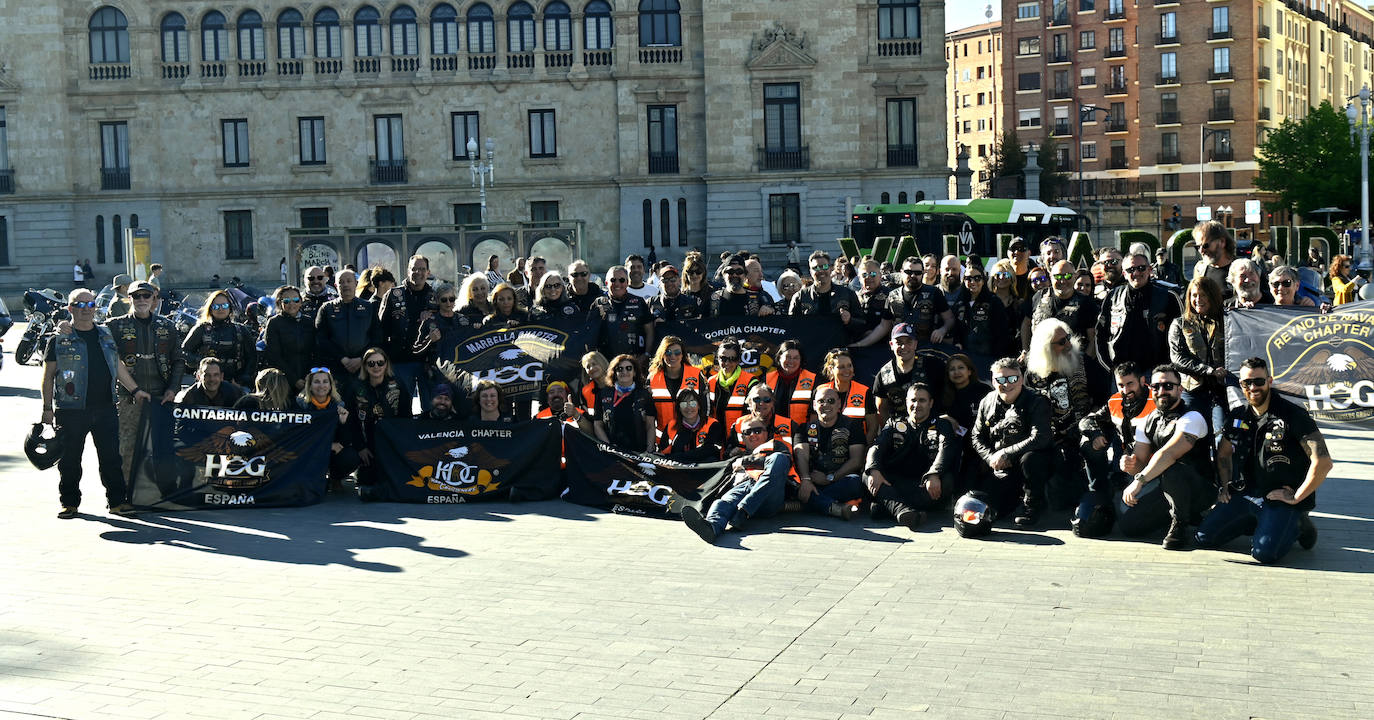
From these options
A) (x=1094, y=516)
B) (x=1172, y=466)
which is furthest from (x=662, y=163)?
(x=1172, y=466)

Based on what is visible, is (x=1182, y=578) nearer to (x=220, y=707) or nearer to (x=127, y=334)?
(x=220, y=707)

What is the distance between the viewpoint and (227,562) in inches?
445

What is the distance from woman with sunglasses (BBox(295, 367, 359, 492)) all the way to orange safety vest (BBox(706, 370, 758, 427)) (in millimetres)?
3482

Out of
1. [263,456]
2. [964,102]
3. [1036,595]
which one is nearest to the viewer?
[1036,595]

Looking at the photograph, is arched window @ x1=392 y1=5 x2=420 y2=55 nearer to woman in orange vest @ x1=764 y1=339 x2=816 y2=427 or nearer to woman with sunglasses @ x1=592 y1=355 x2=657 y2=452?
woman with sunglasses @ x1=592 y1=355 x2=657 y2=452

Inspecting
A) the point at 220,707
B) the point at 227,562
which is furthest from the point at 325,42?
the point at 220,707

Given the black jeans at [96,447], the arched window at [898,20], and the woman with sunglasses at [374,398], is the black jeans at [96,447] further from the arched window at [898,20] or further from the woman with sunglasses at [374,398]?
the arched window at [898,20]

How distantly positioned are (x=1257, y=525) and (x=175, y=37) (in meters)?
52.7

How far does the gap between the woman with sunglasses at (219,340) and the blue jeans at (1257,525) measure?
943 centimetres

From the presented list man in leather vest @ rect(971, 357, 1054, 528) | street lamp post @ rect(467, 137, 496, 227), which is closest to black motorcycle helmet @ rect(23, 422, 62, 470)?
man in leather vest @ rect(971, 357, 1054, 528)

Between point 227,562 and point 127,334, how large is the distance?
3.87 meters

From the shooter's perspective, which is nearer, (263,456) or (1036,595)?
(1036,595)

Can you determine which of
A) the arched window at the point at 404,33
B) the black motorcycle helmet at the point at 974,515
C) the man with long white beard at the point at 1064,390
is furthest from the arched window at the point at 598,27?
the black motorcycle helmet at the point at 974,515

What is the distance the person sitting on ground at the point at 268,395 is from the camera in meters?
13.9
